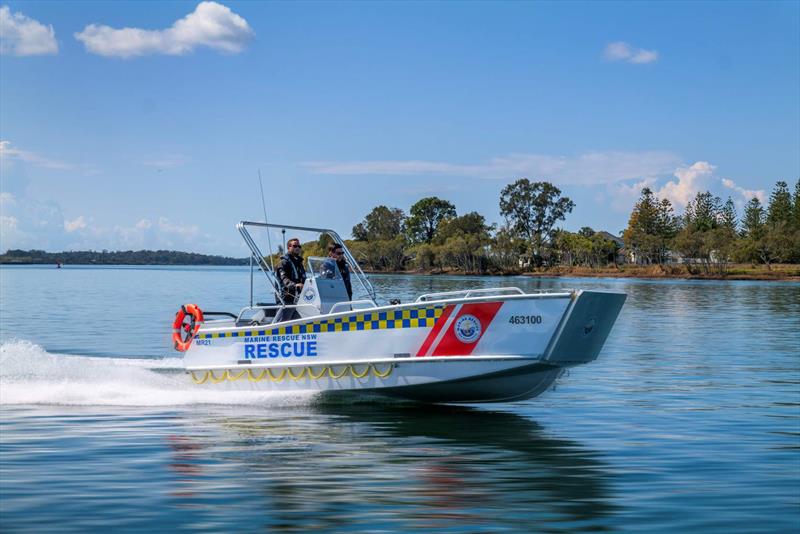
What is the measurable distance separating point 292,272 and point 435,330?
10.3 feet

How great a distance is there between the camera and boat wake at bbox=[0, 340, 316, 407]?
13.7 m

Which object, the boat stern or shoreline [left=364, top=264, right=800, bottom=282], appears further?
shoreline [left=364, top=264, right=800, bottom=282]

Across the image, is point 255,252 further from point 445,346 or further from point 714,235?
point 714,235

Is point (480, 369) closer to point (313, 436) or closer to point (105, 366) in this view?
point (313, 436)

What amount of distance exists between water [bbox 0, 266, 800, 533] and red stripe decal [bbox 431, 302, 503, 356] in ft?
3.59

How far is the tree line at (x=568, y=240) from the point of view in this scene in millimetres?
120812

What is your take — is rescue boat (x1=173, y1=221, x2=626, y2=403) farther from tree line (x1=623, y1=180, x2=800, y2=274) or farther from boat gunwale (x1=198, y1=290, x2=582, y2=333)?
tree line (x1=623, y1=180, x2=800, y2=274)

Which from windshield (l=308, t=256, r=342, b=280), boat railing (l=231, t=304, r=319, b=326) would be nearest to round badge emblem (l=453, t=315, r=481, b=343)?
boat railing (l=231, t=304, r=319, b=326)

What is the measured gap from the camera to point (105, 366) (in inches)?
658

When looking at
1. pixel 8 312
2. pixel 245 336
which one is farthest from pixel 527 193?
pixel 245 336

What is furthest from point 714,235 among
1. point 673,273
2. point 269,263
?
point 269,263

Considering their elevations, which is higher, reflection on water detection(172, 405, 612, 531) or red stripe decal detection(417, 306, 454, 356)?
red stripe decal detection(417, 306, 454, 356)

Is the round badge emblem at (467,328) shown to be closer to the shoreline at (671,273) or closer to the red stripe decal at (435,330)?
the red stripe decal at (435,330)

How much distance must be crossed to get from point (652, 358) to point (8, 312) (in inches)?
1146
